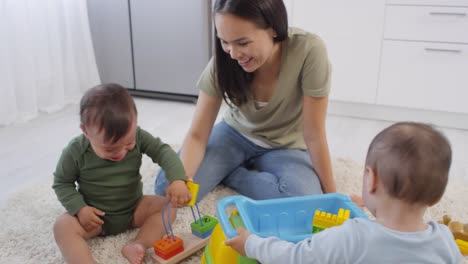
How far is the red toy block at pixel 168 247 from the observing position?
3.47 feet

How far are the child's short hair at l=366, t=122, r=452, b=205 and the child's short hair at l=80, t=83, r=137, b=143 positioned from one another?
54cm

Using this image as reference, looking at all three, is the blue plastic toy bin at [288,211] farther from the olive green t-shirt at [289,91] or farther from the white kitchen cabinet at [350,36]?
the white kitchen cabinet at [350,36]

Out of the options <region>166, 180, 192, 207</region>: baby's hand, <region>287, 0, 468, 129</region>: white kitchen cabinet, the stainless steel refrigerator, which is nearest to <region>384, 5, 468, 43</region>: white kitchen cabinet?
<region>287, 0, 468, 129</region>: white kitchen cabinet

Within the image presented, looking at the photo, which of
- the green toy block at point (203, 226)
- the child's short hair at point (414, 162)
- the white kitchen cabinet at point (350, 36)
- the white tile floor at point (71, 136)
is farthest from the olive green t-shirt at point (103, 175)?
the white kitchen cabinet at point (350, 36)

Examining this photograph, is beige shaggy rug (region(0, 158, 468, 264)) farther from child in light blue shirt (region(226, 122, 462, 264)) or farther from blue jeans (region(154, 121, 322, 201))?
child in light blue shirt (region(226, 122, 462, 264))

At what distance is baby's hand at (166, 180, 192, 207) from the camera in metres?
1.07

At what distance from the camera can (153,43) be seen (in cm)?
242

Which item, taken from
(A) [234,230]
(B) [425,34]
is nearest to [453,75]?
(B) [425,34]

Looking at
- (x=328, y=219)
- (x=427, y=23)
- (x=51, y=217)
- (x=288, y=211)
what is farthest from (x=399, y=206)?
(x=427, y=23)

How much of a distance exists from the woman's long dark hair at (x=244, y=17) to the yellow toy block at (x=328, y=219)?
0.44 metres

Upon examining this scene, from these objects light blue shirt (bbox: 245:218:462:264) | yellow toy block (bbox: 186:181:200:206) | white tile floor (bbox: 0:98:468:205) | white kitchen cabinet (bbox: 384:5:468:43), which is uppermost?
white kitchen cabinet (bbox: 384:5:468:43)

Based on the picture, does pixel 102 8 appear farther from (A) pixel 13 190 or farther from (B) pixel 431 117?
(B) pixel 431 117

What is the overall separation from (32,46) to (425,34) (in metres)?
1.68

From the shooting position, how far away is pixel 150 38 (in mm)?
2414
